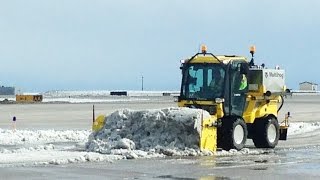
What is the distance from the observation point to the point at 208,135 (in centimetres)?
1822

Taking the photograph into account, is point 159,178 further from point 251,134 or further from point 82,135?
point 82,135

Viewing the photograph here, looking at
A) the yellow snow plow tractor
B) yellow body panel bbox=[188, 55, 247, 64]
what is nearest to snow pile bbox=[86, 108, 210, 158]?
the yellow snow plow tractor

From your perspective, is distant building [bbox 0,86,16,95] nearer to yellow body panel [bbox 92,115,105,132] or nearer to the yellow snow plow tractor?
the yellow snow plow tractor

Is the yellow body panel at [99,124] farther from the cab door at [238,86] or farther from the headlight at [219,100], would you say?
the cab door at [238,86]

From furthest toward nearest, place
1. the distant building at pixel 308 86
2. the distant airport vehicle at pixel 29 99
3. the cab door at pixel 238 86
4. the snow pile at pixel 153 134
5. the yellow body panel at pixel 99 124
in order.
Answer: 1. the distant building at pixel 308 86
2. the distant airport vehicle at pixel 29 99
3. the cab door at pixel 238 86
4. the yellow body panel at pixel 99 124
5. the snow pile at pixel 153 134

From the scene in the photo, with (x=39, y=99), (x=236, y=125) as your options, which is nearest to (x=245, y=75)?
(x=236, y=125)

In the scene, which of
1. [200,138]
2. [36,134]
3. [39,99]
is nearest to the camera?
[200,138]

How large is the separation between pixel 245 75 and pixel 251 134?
201cm

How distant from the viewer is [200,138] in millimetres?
17969

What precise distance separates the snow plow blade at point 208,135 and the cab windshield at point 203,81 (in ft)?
4.57

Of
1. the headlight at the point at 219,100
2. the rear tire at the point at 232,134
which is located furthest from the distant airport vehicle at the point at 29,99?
the rear tire at the point at 232,134

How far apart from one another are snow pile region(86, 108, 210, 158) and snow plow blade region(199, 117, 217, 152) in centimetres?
15

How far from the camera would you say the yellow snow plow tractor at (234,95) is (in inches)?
758

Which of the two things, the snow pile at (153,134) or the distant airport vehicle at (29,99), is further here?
the distant airport vehicle at (29,99)
